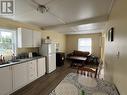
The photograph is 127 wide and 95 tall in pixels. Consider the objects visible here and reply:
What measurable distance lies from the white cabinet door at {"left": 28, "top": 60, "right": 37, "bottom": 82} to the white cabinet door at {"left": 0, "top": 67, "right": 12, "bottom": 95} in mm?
764

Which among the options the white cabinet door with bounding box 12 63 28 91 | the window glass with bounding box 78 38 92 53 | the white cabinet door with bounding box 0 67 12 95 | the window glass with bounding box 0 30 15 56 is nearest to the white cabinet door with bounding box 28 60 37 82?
the white cabinet door with bounding box 12 63 28 91

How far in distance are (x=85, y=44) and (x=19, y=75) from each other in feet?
19.3

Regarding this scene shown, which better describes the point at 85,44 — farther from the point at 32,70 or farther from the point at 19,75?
the point at 19,75

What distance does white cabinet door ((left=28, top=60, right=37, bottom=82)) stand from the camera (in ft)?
10.5

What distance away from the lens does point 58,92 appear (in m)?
1.25

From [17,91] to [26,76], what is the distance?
1.73 feet

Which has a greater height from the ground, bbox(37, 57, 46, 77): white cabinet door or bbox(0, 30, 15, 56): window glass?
bbox(0, 30, 15, 56): window glass

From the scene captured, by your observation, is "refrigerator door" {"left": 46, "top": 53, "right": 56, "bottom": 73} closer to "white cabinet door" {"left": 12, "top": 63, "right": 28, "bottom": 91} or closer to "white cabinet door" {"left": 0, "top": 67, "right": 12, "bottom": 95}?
"white cabinet door" {"left": 12, "top": 63, "right": 28, "bottom": 91}

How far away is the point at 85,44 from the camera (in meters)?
7.46

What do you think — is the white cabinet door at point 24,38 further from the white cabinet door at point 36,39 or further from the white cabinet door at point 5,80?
the white cabinet door at point 5,80

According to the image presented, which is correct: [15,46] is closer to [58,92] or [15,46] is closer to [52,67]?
[52,67]

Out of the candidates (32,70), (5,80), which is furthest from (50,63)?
(5,80)

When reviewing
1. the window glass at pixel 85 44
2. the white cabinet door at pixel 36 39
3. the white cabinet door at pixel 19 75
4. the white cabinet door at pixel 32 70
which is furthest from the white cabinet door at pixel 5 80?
the window glass at pixel 85 44

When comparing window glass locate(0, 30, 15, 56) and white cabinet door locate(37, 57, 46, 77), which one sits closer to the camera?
window glass locate(0, 30, 15, 56)
